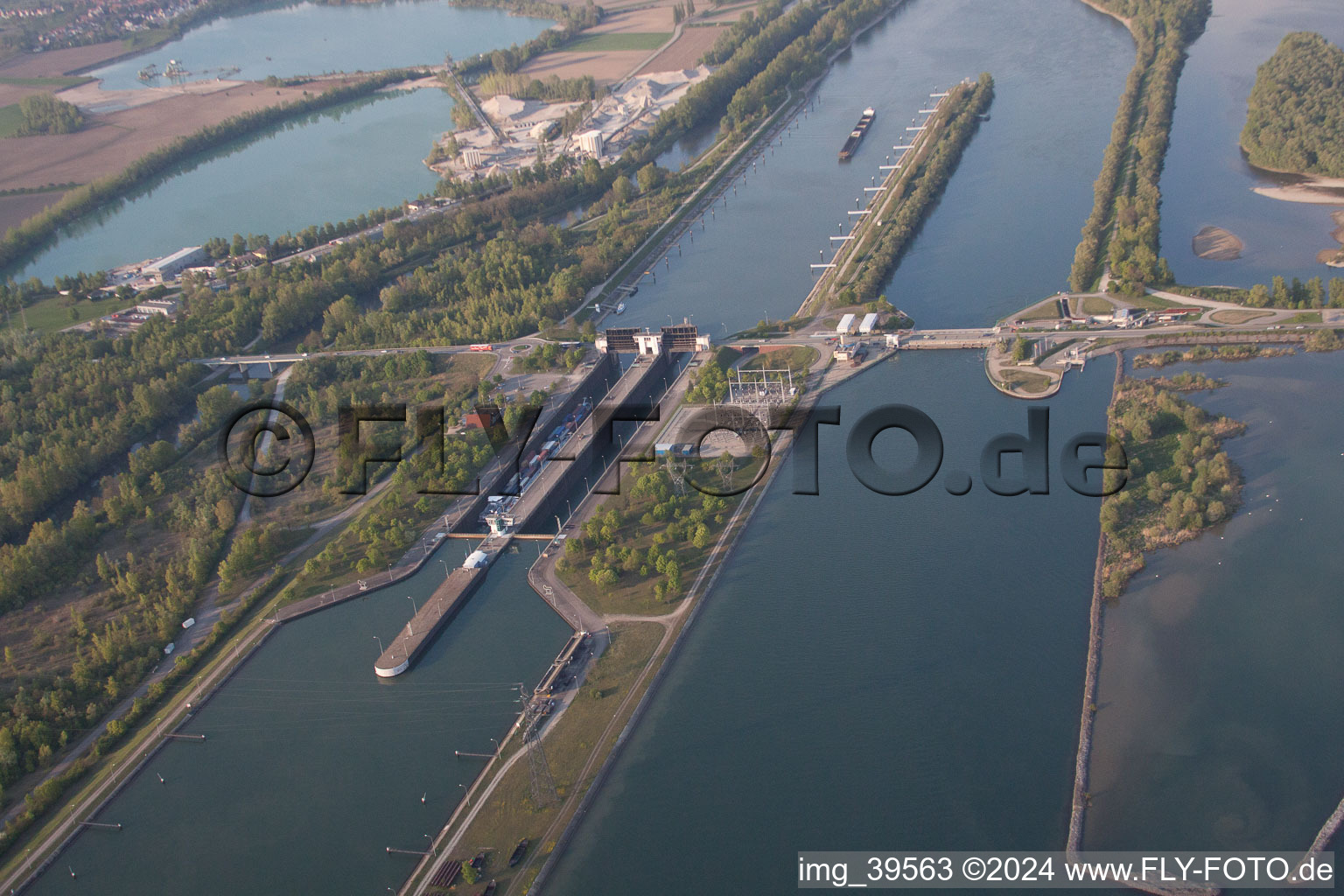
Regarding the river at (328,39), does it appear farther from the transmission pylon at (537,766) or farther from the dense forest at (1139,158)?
the transmission pylon at (537,766)

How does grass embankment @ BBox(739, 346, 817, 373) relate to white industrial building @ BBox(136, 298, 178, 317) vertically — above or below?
below

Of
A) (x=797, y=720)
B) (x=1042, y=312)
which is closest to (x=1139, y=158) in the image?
(x=1042, y=312)

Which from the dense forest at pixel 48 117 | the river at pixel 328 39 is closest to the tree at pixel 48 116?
the dense forest at pixel 48 117

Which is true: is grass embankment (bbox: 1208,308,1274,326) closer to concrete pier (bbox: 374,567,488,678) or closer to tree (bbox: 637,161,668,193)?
concrete pier (bbox: 374,567,488,678)

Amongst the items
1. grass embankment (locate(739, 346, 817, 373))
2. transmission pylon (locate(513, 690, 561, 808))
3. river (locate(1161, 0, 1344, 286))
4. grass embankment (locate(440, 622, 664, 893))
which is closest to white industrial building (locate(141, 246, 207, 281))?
grass embankment (locate(739, 346, 817, 373))

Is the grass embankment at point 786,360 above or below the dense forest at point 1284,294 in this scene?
below

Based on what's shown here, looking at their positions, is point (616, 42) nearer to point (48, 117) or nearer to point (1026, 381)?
point (48, 117)
